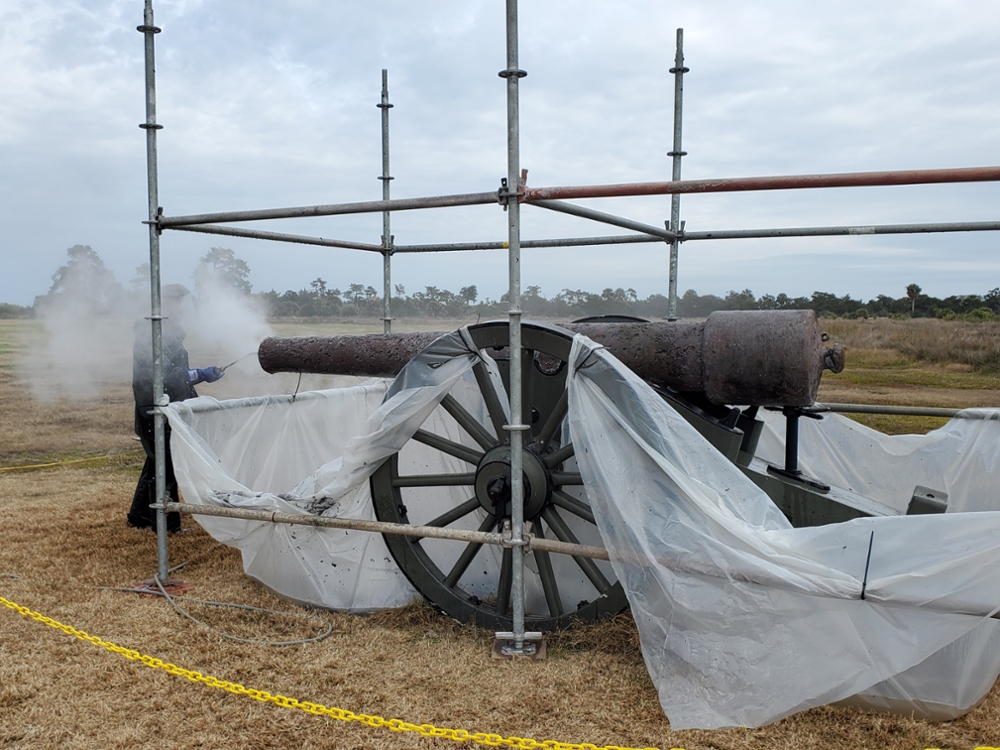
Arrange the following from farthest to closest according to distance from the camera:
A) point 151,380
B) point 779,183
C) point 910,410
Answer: point 151,380 → point 910,410 → point 779,183

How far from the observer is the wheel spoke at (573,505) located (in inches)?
141

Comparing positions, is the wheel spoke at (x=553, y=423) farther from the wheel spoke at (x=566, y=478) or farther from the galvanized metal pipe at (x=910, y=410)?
the galvanized metal pipe at (x=910, y=410)

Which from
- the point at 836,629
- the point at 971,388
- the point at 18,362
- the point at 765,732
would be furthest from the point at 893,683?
the point at 18,362

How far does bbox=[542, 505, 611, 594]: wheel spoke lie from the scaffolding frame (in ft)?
0.76

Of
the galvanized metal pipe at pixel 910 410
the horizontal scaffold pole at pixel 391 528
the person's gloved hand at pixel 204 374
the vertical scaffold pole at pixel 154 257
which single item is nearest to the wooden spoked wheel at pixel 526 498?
the horizontal scaffold pole at pixel 391 528

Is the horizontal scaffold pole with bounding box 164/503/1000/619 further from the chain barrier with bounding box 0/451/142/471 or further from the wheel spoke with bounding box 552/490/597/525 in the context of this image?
the chain barrier with bounding box 0/451/142/471

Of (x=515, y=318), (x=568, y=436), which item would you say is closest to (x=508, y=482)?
(x=568, y=436)

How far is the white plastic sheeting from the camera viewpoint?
8.92 feet

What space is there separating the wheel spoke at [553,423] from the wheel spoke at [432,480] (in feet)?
1.20

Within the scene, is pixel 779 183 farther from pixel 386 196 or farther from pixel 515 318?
pixel 386 196

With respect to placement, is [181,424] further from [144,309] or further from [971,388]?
[971,388]

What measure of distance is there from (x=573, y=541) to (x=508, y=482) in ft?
1.23

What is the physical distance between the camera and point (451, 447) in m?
3.86

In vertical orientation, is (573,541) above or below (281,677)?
above
